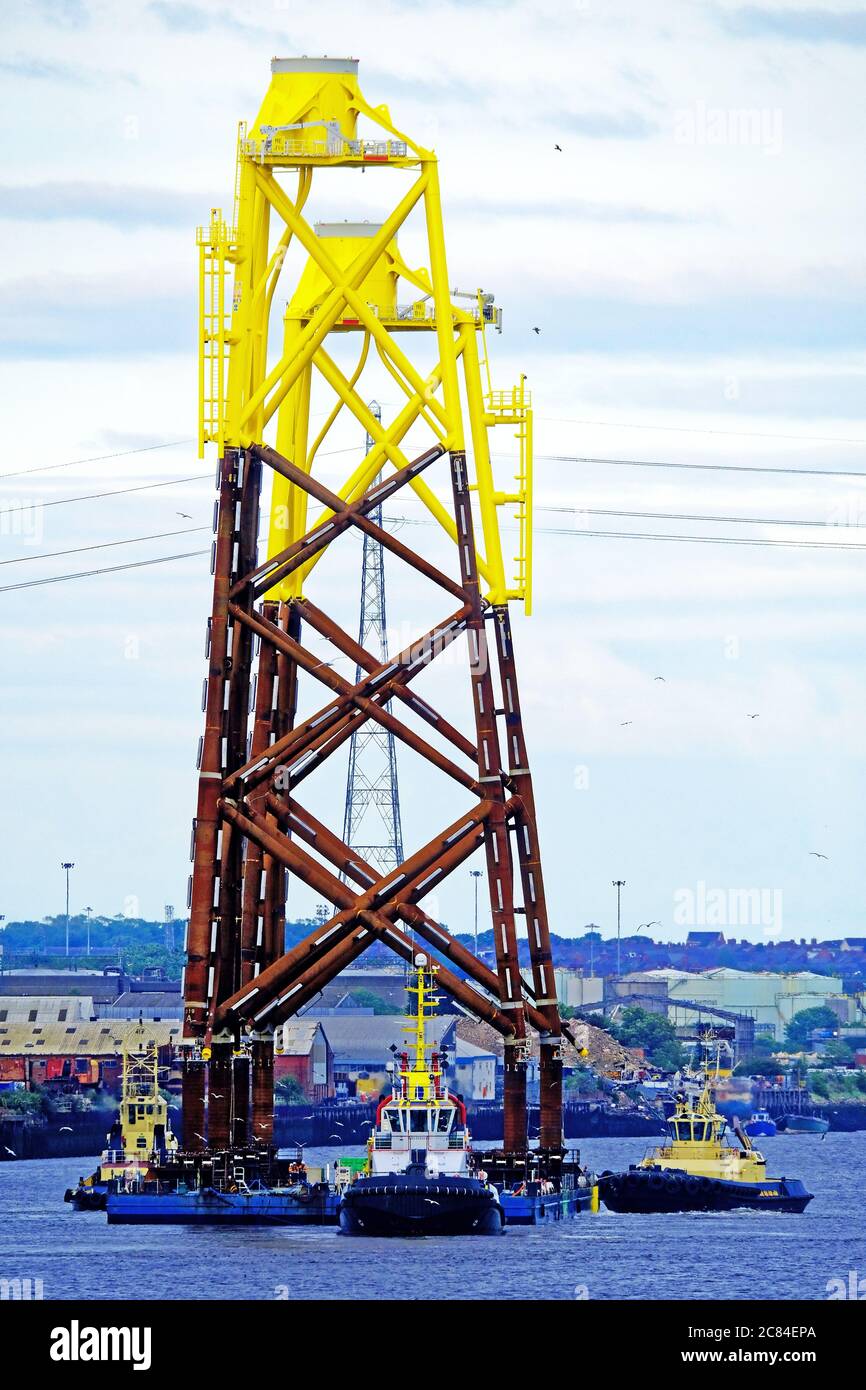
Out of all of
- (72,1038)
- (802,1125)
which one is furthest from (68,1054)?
(802,1125)

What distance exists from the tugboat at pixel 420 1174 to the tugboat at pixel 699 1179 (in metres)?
18.0

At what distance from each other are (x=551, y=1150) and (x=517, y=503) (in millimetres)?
16517

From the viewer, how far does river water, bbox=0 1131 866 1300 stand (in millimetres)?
51344

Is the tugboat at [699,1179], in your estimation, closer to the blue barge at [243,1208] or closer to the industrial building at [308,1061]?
the blue barge at [243,1208]

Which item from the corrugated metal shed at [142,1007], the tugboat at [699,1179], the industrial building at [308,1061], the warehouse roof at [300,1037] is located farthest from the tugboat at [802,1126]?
the tugboat at [699,1179]

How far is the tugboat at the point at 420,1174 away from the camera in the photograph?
59750 millimetres

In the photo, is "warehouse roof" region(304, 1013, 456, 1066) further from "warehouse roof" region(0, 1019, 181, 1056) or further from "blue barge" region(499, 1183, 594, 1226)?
"blue barge" region(499, 1183, 594, 1226)

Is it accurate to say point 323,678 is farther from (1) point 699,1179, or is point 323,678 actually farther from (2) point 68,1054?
(2) point 68,1054

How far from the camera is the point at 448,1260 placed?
5578 cm

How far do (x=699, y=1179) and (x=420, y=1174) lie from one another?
75.3 feet

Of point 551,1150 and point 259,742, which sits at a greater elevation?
point 259,742
